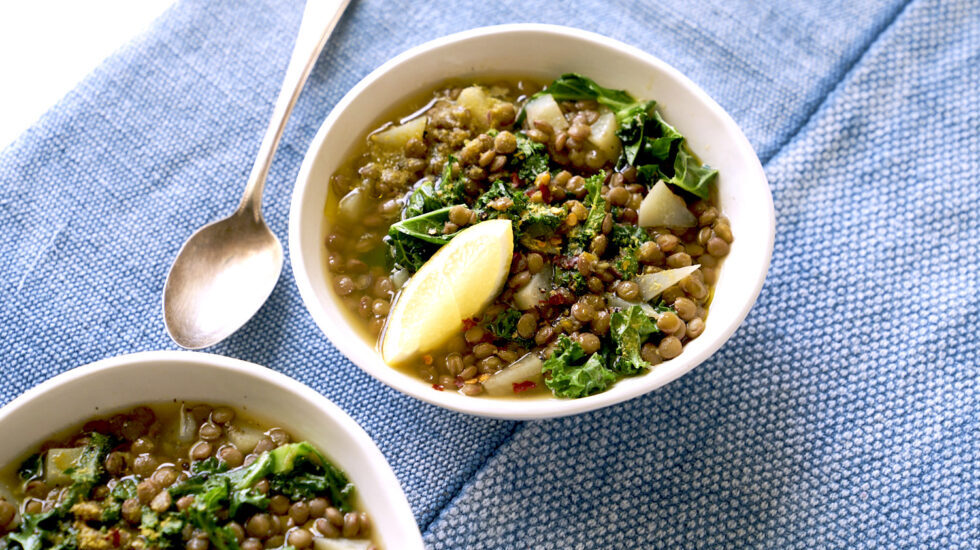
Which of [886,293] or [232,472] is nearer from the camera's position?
[232,472]

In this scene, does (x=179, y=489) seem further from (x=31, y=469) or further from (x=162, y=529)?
(x=31, y=469)

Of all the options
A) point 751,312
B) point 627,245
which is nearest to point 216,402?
point 627,245

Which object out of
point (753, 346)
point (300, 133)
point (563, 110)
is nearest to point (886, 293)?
point (753, 346)

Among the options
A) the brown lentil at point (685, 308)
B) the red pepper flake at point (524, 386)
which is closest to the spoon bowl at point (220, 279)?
the red pepper flake at point (524, 386)

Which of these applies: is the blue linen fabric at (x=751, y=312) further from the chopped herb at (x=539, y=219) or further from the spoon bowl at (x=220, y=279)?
the chopped herb at (x=539, y=219)

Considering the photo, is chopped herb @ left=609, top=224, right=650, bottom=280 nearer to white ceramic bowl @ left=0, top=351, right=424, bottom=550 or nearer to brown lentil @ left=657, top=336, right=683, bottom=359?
brown lentil @ left=657, top=336, right=683, bottom=359

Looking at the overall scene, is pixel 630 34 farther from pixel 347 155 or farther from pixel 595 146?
pixel 347 155
